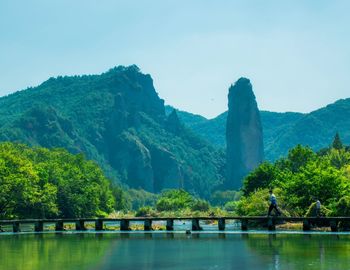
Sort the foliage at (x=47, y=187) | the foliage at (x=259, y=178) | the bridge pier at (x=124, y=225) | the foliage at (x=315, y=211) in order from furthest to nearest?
1. the foliage at (x=259, y=178)
2. the foliage at (x=47, y=187)
3. the bridge pier at (x=124, y=225)
4. the foliage at (x=315, y=211)

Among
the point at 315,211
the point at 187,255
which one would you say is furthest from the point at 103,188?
the point at 187,255

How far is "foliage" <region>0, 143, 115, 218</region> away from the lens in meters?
91.7

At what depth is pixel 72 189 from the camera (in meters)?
128

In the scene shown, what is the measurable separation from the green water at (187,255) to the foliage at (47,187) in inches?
2025

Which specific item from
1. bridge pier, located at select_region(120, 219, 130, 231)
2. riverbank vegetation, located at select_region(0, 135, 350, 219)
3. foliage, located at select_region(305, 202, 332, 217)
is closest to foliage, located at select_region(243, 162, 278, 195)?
riverbank vegetation, located at select_region(0, 135, 350, 219)

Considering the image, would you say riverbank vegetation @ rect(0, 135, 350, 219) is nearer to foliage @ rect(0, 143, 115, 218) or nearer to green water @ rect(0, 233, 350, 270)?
foliage @ rect(0, 143, 115, 218)

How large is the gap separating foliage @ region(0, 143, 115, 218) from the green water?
51.4 meters

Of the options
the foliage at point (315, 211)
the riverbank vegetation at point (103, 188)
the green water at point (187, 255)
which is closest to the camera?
the green water at point (187, 255)

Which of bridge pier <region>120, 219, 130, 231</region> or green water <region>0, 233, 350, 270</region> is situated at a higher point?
bridge pier <region>120, 219, 130, 231</region>

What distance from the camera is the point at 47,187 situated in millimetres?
107312

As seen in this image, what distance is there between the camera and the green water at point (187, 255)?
26.7 metres

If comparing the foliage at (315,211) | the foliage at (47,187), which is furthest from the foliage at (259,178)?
the foliage at (315,211)

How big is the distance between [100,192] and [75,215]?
77.9 ft

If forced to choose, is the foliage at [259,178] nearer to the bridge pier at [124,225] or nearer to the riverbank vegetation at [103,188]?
the riverbank vegetation at [103,188]
